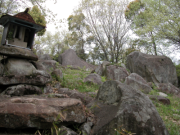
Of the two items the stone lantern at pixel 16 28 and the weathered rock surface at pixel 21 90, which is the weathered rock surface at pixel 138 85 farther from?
the stone lantern at pixel 16 28

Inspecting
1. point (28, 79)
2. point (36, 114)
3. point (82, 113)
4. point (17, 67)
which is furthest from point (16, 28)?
point (82, 113)

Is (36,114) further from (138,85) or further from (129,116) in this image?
(138,85)

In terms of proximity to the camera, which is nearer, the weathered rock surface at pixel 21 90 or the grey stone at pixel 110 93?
the grey stone at pixel 110 93

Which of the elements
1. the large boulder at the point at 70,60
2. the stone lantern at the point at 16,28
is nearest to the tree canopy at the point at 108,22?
the large boulder at the point at 70,60

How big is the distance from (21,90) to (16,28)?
8.60 feet

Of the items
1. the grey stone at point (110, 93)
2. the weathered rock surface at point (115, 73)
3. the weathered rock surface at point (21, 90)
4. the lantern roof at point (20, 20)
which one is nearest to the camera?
the grey stone at point (110, 93)

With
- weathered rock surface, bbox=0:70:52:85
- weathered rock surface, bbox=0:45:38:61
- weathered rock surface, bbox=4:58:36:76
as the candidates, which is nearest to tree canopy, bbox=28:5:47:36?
weathered rock surface, bbox=0:45:38:61

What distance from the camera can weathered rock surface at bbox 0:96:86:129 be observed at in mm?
2350

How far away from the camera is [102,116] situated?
10.4 ft

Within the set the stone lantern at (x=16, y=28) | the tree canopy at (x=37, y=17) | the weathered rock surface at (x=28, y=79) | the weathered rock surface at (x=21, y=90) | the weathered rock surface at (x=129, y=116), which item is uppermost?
the tree canopy at (x=37, y=17)

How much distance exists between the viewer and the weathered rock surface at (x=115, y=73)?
38.0ft

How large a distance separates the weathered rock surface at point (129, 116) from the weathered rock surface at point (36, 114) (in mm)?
500

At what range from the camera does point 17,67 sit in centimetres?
516

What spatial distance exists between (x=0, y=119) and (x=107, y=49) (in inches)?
798
